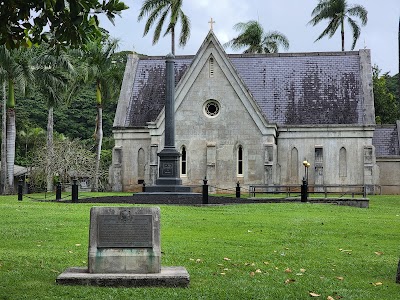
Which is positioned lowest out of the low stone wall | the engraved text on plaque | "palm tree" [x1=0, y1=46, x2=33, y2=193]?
the engraved text on plaque

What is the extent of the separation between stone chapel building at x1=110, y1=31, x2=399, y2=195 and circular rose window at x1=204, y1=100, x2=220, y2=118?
62 millimetres

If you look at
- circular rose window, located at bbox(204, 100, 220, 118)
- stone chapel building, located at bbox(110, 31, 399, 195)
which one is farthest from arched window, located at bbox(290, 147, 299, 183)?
circular rose window, located at bbox(204, 100, 220, 118)

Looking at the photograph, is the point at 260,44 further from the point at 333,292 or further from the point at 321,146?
the point at 333,292

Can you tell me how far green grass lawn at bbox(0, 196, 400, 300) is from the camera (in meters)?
10.4

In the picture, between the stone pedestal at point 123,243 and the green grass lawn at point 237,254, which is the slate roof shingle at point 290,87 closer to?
the green grass lawn at point 237,254

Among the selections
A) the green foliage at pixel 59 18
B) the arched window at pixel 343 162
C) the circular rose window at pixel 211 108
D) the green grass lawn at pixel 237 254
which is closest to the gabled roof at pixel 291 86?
the arched window at pixel 343 162

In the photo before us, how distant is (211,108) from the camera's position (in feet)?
158

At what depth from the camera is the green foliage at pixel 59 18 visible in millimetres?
10062

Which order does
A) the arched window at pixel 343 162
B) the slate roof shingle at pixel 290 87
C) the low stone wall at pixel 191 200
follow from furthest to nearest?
the slate roof shingle at pixel 290 87, the arched window at pixel 343 162, the low stone wall at pixel 191 200

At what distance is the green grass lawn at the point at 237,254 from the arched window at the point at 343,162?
23870mm

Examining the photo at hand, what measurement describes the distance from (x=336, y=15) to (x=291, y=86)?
17.2 m

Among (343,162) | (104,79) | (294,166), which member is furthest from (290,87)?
(104,79)

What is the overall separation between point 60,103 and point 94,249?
128ft

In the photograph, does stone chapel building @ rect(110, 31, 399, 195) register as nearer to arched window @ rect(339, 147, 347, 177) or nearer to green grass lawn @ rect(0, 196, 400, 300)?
arched window @ rect(339, 147, 347, 177)
